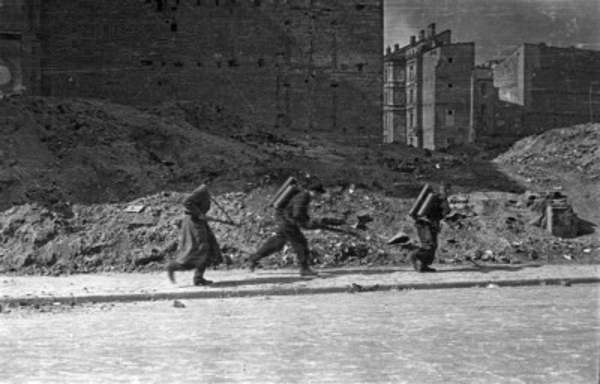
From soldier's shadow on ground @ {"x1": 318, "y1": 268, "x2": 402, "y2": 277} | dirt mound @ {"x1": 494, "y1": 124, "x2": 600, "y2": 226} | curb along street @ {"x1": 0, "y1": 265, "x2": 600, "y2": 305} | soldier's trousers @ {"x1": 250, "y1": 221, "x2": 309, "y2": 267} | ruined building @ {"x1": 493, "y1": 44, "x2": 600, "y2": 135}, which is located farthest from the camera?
ruined building @ {"x1": 493, "y1": 44, "x2": 600, "y2": 135}

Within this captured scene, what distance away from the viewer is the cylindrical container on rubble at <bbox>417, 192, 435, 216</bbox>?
40.8 ft

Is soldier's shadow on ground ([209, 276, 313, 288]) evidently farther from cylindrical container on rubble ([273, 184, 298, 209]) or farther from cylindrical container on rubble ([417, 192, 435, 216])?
cylindrical container on rubble ([417, 192, 435, 216])

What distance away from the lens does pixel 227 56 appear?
27.1 m

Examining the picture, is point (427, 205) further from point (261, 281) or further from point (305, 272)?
point (261, 281)

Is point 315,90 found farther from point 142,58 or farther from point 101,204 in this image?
point 101,204

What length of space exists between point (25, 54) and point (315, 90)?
10091mm

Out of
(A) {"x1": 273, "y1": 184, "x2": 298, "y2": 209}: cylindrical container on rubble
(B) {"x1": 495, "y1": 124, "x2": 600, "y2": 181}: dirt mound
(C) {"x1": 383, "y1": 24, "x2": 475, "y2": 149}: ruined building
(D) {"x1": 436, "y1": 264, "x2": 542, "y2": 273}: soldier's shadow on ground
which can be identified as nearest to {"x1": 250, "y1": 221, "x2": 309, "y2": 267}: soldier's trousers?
(A) {"x1": 273, "y1": 184, "x2": 298, "y2": 209}: cylindrical container on rubble

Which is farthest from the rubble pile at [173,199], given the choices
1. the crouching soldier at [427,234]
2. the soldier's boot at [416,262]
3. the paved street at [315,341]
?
the paved street at [315,341]

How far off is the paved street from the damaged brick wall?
17816 millimetres

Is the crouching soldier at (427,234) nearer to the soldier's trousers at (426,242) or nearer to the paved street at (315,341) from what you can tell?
the soldier's trousers at (426,242)

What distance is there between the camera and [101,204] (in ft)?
49.9

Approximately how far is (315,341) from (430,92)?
153ft

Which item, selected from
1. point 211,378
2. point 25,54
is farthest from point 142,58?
point 211,378

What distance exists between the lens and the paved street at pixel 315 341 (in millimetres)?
5637
